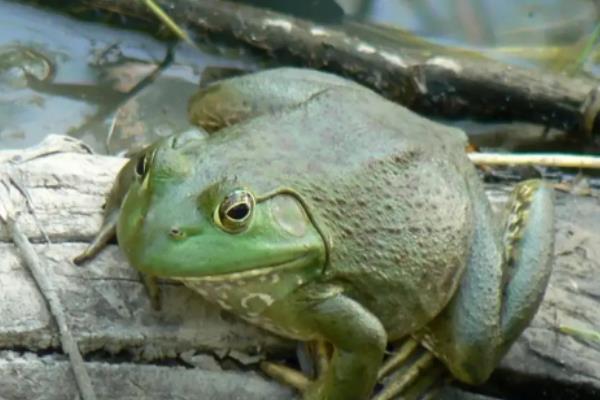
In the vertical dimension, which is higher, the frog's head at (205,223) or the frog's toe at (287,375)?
the frog's head at (205,223)

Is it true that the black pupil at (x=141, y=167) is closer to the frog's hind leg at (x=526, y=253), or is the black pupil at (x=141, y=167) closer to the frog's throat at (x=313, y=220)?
the frog's throat at (x=313, y=220)

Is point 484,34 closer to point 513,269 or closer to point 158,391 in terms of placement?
point 513,269

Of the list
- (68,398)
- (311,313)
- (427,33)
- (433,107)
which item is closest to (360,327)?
(311,313)

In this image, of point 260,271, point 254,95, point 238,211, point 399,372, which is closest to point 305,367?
point 399,372

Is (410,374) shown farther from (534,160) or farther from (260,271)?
(534,160)

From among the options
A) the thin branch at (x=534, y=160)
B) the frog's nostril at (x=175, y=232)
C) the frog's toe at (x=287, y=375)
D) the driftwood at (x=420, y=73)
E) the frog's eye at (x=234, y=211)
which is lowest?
the frog's toe at (x=287, y=375)

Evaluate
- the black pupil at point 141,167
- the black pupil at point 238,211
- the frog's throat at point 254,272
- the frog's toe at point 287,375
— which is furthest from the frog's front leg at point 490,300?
the black pupil at point 141,167

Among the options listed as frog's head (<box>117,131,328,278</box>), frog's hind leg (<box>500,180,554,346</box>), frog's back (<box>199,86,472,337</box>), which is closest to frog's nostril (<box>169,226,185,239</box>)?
frog's head (<box>117,131,328,278</box>)

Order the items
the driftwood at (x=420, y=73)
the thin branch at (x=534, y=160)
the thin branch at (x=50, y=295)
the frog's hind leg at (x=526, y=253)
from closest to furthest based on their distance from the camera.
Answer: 1. the thin branch at (x=50, y=295)
2. the frog's hind leg at (x=526, y=253)
3. the thin branch at (x=534, y=160)
4. the driftwood at (x=420, y=73)
